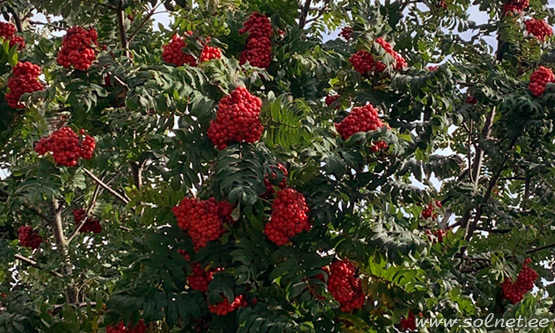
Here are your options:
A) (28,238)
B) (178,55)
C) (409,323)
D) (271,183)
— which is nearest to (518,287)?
(409,323)

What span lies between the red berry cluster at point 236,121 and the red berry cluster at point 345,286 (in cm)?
88

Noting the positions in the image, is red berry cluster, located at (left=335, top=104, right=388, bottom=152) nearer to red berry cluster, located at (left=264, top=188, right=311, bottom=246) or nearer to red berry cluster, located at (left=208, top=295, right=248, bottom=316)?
red berry cluster, located at (left=264, top=188, right=311, bottom=246)

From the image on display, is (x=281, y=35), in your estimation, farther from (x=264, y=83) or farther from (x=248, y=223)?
(x=248, y=223)

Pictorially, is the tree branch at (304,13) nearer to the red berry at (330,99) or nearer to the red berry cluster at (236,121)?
the red berry at (330,99)

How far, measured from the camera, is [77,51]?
4020 mm

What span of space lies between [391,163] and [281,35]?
3.76ft

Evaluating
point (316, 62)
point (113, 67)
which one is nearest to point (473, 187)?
point (316, 62)

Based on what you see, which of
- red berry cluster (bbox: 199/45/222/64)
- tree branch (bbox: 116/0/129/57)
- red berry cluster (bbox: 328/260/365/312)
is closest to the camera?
red berry cluster (bbox: 328/260/365/312)

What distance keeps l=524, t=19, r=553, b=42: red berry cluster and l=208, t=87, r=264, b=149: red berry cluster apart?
152 inches

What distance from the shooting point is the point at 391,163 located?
12.8 ft

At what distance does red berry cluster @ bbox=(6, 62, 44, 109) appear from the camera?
4309 mm

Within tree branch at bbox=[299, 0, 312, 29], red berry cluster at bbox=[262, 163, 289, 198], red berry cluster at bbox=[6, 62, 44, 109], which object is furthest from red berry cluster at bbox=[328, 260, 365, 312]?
tree branch at bbox=[299, 0, 312, 29]

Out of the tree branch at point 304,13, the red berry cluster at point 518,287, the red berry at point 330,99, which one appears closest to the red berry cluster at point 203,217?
the red berry at point 330,99

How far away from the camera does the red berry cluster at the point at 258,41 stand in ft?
14.1
